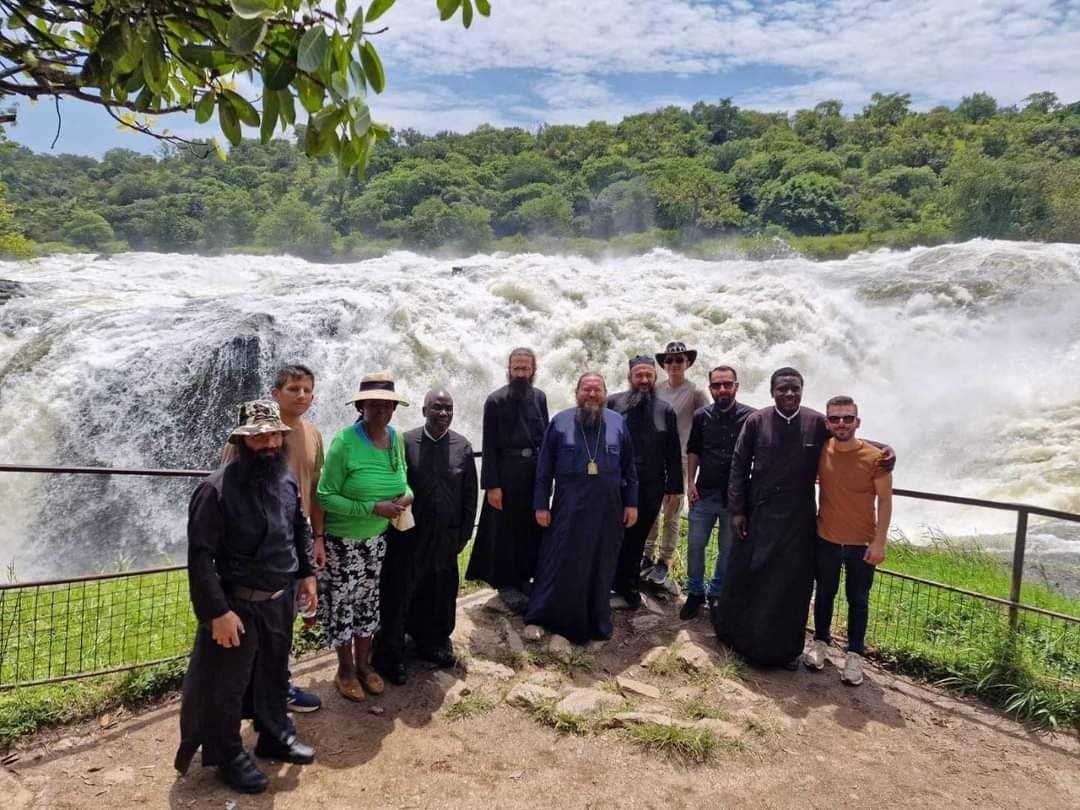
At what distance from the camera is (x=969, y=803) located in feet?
9.25

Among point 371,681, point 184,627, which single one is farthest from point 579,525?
point 184,627

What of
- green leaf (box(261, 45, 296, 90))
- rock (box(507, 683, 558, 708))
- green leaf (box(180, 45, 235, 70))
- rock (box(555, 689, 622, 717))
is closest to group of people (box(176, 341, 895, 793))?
rock (box(507, 683, 558, 708))

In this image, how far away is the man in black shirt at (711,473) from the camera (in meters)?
4.22

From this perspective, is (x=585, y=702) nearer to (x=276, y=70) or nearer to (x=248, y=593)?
(x=248, y=593)

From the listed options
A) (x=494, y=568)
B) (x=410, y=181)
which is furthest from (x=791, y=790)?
(x=410, y=181)

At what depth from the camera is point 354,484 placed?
313 centimetres

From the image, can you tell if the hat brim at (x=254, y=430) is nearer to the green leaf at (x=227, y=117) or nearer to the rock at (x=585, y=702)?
the green leaf at (x=227, y=117)

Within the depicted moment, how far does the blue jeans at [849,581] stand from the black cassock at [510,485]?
1.64 metres

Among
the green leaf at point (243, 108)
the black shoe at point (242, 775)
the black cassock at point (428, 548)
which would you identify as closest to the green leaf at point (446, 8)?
the green leaf at point (243, 108)

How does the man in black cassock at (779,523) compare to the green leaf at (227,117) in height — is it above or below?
below

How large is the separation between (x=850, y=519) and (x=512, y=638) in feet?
6.35

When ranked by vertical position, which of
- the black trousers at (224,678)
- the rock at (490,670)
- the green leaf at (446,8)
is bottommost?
the rock at (490,670)


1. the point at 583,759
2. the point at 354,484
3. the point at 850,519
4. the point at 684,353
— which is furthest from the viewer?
the point at 684,353

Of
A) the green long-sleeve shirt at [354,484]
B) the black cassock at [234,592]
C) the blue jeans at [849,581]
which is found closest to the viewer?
the black cassock at [234,592]
